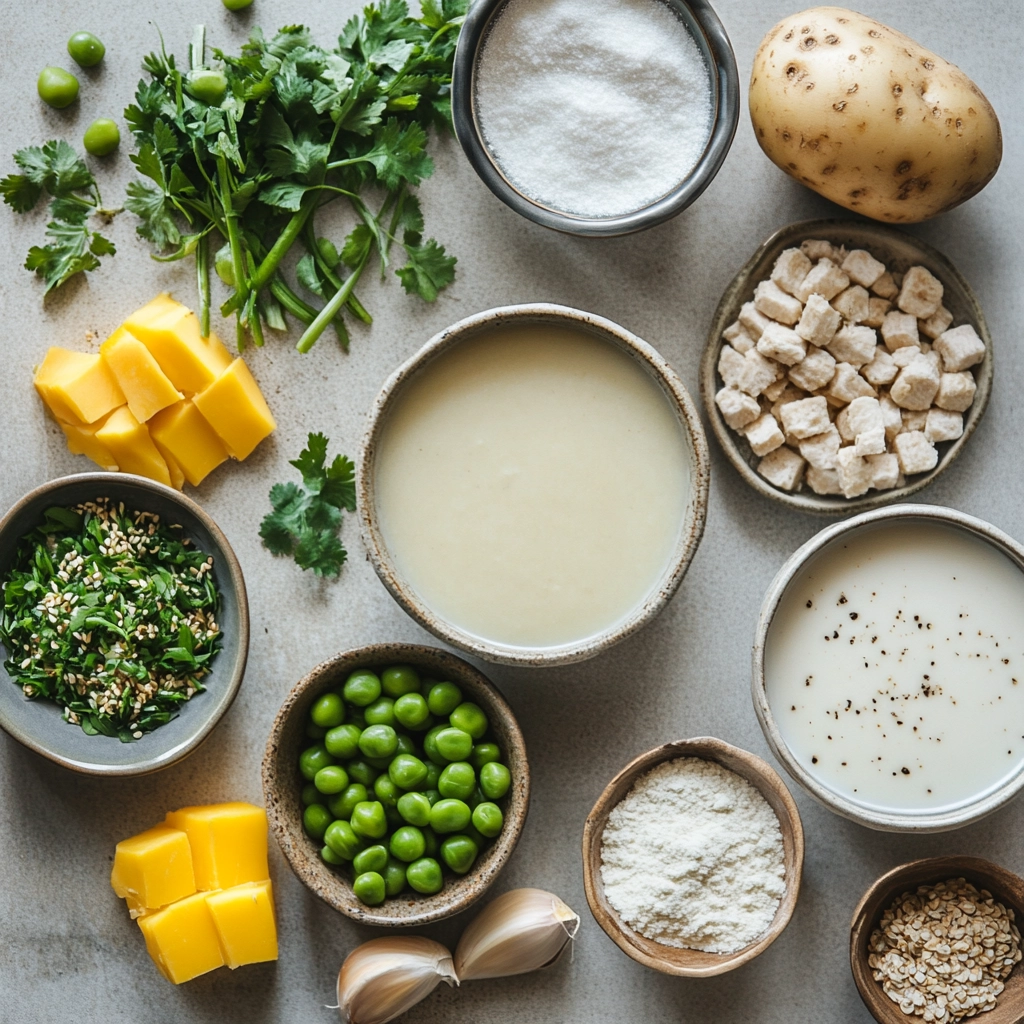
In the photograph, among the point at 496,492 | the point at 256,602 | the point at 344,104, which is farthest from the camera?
the point at 256,602

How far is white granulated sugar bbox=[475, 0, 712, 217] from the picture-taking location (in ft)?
5.41

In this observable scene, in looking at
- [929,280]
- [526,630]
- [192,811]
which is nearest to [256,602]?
[192,811]

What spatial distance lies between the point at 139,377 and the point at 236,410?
0.18 metres

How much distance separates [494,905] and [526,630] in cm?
54

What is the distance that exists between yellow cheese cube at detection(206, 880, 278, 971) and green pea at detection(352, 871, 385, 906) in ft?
0.68

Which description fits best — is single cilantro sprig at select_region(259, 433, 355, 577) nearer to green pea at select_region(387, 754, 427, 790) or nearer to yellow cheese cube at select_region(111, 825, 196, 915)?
green pea at select_region(387, 754, 427, 790)

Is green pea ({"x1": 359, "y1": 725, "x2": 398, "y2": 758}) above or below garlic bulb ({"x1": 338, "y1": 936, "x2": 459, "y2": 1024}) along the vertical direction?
above

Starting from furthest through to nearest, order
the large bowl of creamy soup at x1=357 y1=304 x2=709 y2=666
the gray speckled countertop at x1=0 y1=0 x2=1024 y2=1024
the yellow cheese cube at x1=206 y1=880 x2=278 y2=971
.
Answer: the gray speckled countertop at x1=0 y1=0 x2=1024 y2=1024 < the yellow cheese cube at x1=206 y1=880 x2=278 y2=971 < the large bowl of creamy soup at x1=357 y1=304 x2=709 y2=666

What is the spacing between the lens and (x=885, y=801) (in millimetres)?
1598

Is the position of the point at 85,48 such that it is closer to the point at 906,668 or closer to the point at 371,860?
the point at 371,860

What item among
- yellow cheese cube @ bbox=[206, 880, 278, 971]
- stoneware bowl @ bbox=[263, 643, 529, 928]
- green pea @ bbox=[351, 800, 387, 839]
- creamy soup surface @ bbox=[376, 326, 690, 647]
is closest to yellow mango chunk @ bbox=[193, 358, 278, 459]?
creamy soup surface @ bbox=[376, 326, 690, 647]

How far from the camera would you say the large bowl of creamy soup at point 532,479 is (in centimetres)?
154

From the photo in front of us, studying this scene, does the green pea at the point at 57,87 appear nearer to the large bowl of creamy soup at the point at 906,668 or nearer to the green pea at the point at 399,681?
the green pea at the point at 399,681

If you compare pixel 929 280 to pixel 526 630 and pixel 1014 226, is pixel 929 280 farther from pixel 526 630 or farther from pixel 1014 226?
pixel 526 630
